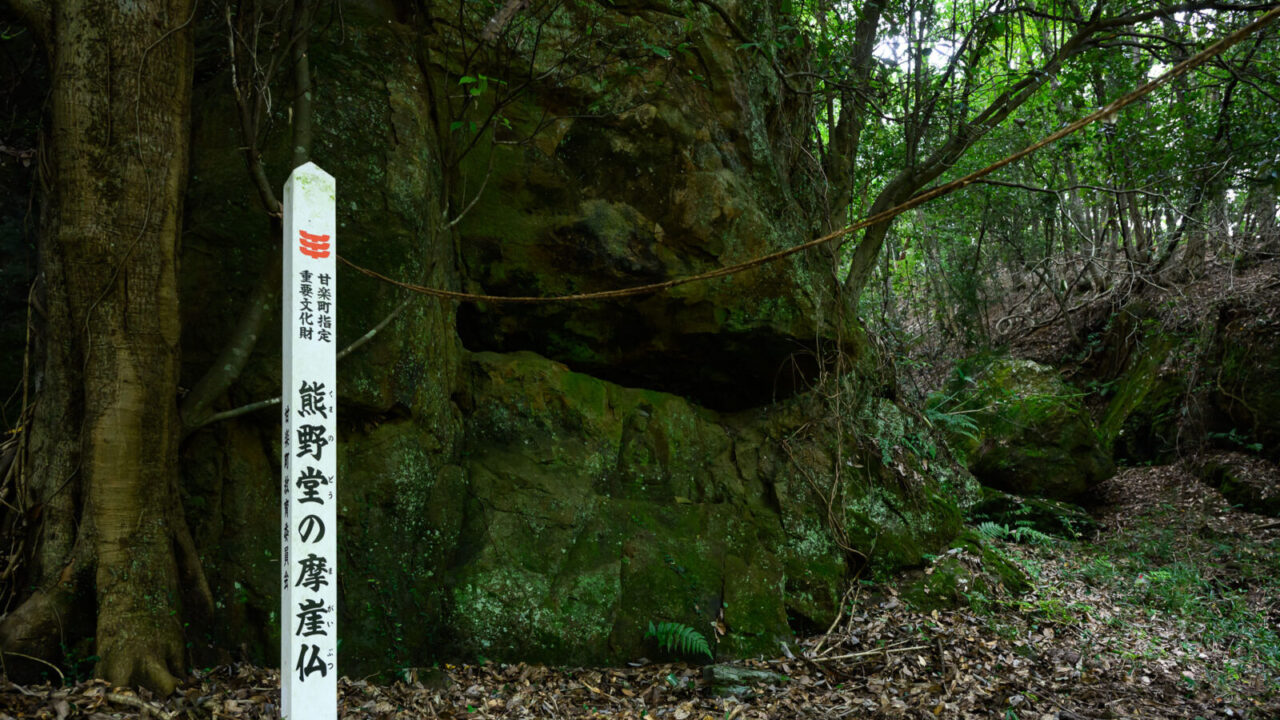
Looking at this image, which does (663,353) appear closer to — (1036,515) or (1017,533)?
(1017,533)

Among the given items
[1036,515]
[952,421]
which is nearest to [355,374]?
[952,421]

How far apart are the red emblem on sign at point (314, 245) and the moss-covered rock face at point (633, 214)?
2633 mm

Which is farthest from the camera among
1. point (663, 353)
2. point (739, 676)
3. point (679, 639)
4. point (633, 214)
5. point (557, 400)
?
point (663, 353)

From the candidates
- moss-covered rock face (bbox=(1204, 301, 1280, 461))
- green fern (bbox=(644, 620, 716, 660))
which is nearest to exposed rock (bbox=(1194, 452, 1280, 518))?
moss-covered rock face (bbox=(1204, 301, 1280, 461))

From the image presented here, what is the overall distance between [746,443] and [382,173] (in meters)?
3.81

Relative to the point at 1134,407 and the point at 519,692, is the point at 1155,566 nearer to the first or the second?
the point at 1134,407

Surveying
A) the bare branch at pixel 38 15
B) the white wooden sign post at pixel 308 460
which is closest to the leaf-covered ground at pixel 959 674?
the white wooden sign post at pixel 308 460

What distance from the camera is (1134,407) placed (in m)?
10.7

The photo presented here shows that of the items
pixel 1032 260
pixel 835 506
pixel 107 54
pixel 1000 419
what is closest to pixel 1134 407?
pixel 1000 419

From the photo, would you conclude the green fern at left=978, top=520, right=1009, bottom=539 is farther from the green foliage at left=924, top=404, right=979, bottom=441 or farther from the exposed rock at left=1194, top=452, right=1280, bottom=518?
the exposed rock at left=1194, top=452, right=1280, bottom=518

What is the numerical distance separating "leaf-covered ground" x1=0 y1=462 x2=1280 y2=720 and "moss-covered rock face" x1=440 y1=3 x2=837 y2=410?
8.37 feet

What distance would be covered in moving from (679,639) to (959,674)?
1947mm

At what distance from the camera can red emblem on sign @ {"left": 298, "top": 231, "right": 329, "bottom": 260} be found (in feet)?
9.50

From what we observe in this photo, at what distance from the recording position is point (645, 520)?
213 inches
